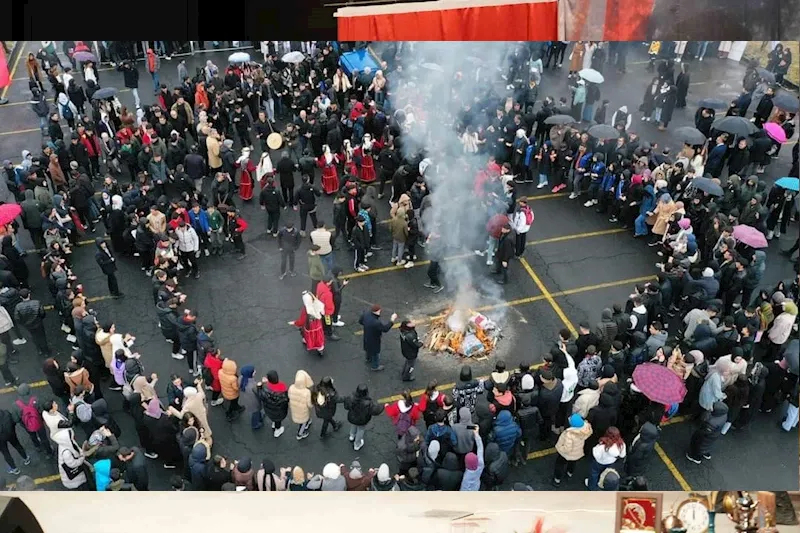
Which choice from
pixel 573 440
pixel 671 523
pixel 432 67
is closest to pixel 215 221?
pixel 432 67

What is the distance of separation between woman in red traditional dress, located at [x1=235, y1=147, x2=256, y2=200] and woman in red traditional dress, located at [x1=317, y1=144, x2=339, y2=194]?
47.0 inches

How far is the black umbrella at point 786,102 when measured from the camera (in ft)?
40.6

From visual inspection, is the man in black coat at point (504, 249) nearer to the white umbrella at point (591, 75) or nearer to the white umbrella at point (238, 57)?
the white umbrella at point (591, 75)

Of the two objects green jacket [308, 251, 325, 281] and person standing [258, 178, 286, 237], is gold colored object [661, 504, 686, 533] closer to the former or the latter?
green jacket [308, 251, 325, 281]

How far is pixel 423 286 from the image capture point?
1177 cm

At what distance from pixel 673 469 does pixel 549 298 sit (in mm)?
3264

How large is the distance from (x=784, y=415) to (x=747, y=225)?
354cm

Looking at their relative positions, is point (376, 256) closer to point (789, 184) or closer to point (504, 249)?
point (504, 249)

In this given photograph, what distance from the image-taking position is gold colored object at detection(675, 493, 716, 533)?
721 cm

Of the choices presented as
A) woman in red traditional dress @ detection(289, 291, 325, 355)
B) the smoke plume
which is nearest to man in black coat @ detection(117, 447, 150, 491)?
woman in red traditional dress @ detection(289, 291, 325, 355)

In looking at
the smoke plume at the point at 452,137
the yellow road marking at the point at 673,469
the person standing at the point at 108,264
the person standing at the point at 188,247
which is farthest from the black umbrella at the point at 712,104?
the person standing at the point at 108,264

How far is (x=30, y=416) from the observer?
9047 millimetres

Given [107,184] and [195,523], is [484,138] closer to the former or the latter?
[107,184]

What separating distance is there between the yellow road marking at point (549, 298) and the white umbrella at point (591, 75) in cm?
344
